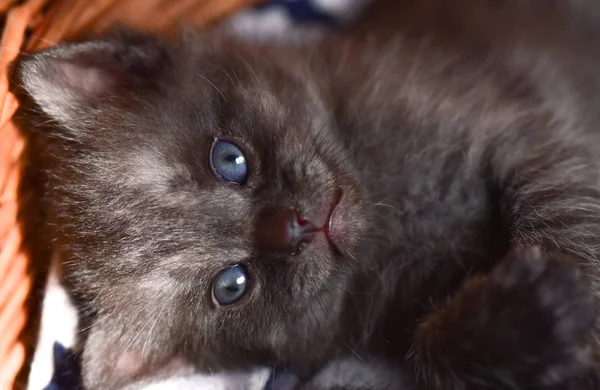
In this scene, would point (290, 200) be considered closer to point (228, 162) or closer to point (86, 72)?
point (228, 162)

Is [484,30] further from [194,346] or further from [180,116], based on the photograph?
[194,346]

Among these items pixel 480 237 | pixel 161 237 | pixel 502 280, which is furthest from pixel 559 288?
pixel 161 237

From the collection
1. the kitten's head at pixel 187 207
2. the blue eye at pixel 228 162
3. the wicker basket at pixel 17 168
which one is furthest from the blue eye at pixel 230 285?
the wicker basket at pixel 17 168

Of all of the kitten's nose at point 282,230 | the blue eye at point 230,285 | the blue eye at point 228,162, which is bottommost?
the blue eye at point 230,285

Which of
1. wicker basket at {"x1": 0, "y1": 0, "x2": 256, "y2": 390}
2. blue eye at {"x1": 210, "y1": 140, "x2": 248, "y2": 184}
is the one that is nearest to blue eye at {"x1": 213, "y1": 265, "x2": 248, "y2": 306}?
blue eye at {"x1": 210, "y1": 140, "x2": 248, "y2": 184}

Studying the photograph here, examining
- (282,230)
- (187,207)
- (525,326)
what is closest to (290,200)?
(282,230)

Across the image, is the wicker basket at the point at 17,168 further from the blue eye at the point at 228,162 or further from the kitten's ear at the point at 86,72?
the blue eye at the point at 228,162
